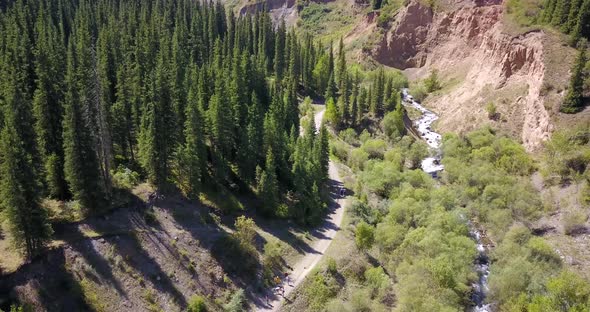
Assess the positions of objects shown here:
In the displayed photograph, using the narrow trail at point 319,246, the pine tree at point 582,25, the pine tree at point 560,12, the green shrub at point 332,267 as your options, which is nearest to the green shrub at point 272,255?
the narrow trail at point 319,246

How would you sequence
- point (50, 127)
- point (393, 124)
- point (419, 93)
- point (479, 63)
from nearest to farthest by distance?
point (50, 127), point (393, 124), point (479, 63), point (419, 93)

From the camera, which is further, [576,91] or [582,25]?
[582,25]

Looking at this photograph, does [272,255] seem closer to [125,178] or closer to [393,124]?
[125,178]

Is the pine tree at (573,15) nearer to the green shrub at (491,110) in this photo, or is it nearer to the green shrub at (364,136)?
the green shrub at (491,110)

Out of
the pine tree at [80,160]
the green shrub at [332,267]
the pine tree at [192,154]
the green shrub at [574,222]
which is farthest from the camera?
the green shrub at [574,222]

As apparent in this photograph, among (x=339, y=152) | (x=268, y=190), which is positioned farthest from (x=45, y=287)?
(x=339, y=152)

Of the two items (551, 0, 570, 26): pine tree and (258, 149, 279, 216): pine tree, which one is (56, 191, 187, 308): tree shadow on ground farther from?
(551, 0, 570, 26): pine tree

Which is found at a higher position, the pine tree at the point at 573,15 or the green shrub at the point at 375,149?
the pine tree at the point at 573,15
